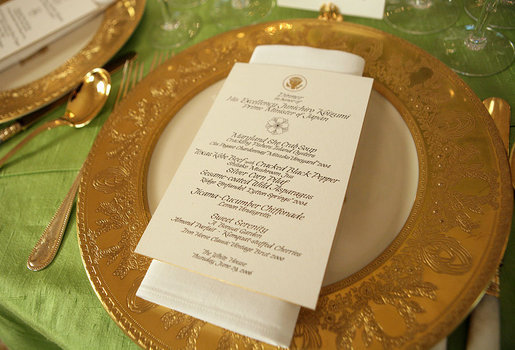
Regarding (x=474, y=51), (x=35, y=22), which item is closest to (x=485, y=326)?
(x=474, y=51)

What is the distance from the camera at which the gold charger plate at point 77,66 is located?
0.59m

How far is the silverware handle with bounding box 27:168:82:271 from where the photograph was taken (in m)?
0.46

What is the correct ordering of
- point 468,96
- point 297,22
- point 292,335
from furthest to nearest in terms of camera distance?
point 297,22, point 468,96, point 292,335

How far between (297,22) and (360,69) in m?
0.16

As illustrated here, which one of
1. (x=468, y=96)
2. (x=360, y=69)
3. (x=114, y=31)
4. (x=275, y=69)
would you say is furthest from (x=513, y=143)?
(x=114, y=31)

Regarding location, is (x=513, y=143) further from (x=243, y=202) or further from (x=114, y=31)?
(x=114, y=31)

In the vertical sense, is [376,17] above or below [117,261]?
above

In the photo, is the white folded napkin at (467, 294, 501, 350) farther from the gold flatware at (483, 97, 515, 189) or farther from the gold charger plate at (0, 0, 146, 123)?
the gold charger plate at (0, 0, 146, 123)

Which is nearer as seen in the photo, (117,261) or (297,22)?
(117,261)

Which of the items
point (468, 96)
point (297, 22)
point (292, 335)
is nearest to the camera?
point (292, 335)

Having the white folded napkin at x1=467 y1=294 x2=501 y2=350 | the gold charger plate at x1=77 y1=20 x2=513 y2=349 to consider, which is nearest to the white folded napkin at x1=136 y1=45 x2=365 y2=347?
the gold charger plate at x1=77 y1=20 x2=513 y2=349

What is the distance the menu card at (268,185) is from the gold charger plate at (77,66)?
32cm

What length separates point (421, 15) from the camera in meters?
0.61

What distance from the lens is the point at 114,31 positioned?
661 mm
